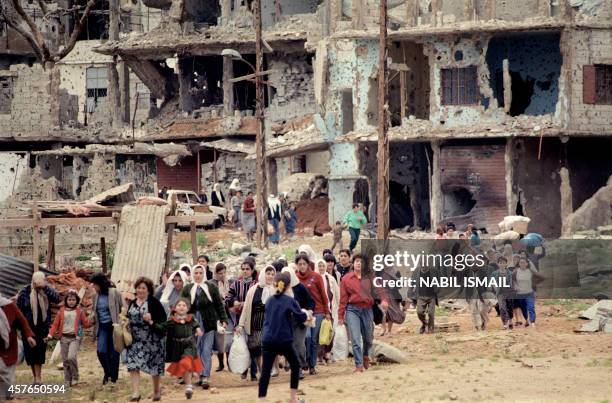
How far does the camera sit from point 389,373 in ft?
67.1

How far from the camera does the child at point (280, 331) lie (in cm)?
1767

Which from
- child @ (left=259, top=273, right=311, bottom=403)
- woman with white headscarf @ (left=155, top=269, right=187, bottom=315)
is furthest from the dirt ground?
woman with white headscarf @ (left=155, top=269, right=187, bottom=315)

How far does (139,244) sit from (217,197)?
2187 centimetres

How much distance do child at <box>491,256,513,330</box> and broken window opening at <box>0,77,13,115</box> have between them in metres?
32.3

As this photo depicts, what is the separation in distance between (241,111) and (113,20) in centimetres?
625

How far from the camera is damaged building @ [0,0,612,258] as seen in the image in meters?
41.3

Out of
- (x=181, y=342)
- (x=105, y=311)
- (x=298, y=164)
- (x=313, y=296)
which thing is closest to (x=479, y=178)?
(x=298, y=164)

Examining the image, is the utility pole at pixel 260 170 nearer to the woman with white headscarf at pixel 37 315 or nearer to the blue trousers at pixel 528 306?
the blue trousers at pixel 528 306

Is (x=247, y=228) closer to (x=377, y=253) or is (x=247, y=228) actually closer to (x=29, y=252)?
(x=29, y=252)

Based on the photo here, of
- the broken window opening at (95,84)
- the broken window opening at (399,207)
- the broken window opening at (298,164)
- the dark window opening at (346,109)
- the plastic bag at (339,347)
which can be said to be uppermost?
the broken window opening at (95,84)

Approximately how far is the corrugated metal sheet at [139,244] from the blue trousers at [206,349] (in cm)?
561

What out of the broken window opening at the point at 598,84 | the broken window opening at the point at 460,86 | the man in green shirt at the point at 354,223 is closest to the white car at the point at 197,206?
the man in green shirt at the point at 354,223

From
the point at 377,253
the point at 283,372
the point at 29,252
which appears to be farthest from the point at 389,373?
the point at 29,252

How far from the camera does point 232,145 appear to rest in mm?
49281
